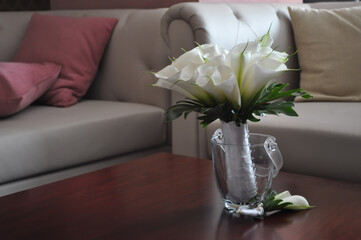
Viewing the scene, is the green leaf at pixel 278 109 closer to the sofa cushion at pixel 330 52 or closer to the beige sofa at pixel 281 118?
the beige sofa at pixel 281 118

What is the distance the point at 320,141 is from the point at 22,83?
1107 mm

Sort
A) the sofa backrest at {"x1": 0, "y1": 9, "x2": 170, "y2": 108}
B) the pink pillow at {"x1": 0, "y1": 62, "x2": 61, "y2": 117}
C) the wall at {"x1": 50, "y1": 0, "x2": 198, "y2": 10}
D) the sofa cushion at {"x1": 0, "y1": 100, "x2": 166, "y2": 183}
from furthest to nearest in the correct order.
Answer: the wall at {"x1": 50, "y1": 0, "x2": 198, "y2": 10} < the sofa backrest at {"x1": 0, "y1": 9, "x2": 170, "y2": 108} < the pink pillow at {"x1": 0, "y1": 62, "x2": 61, "y2": 117} < the sofa cushion at {"x1": 0, "y1": 100, "x2": 166, "y2": 183}

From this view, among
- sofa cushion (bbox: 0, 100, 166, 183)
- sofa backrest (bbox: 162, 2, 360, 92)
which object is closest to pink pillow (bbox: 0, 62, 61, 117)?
sofa cushion (bbox: 0, 100, 166, 183)

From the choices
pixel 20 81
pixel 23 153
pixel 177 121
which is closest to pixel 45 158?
pixel 23 153

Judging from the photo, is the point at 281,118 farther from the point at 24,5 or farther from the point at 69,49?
the point at 24,5

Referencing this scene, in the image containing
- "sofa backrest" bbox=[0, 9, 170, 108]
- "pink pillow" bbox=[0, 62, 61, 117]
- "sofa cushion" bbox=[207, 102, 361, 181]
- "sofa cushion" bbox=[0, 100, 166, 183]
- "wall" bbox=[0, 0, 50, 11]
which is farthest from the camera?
"wall" bbox=[0, 0, 50, 11]

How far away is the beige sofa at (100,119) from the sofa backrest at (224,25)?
0.76 feet

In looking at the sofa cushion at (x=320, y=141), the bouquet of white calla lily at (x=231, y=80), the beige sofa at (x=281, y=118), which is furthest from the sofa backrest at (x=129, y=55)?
the bouquet of white calla lily at (x=231, y=80)

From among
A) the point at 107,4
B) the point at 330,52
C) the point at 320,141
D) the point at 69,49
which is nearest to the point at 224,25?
the point at 330,52

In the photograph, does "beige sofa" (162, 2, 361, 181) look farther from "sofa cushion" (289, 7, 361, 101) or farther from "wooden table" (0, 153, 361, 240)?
"wooden table" (0, 153, 361, 240)

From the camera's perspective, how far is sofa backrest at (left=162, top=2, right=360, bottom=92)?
1.91 meters

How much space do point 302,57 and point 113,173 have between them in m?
1.12

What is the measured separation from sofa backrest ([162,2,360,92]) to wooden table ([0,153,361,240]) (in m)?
0.76

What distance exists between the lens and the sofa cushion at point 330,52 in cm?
200
